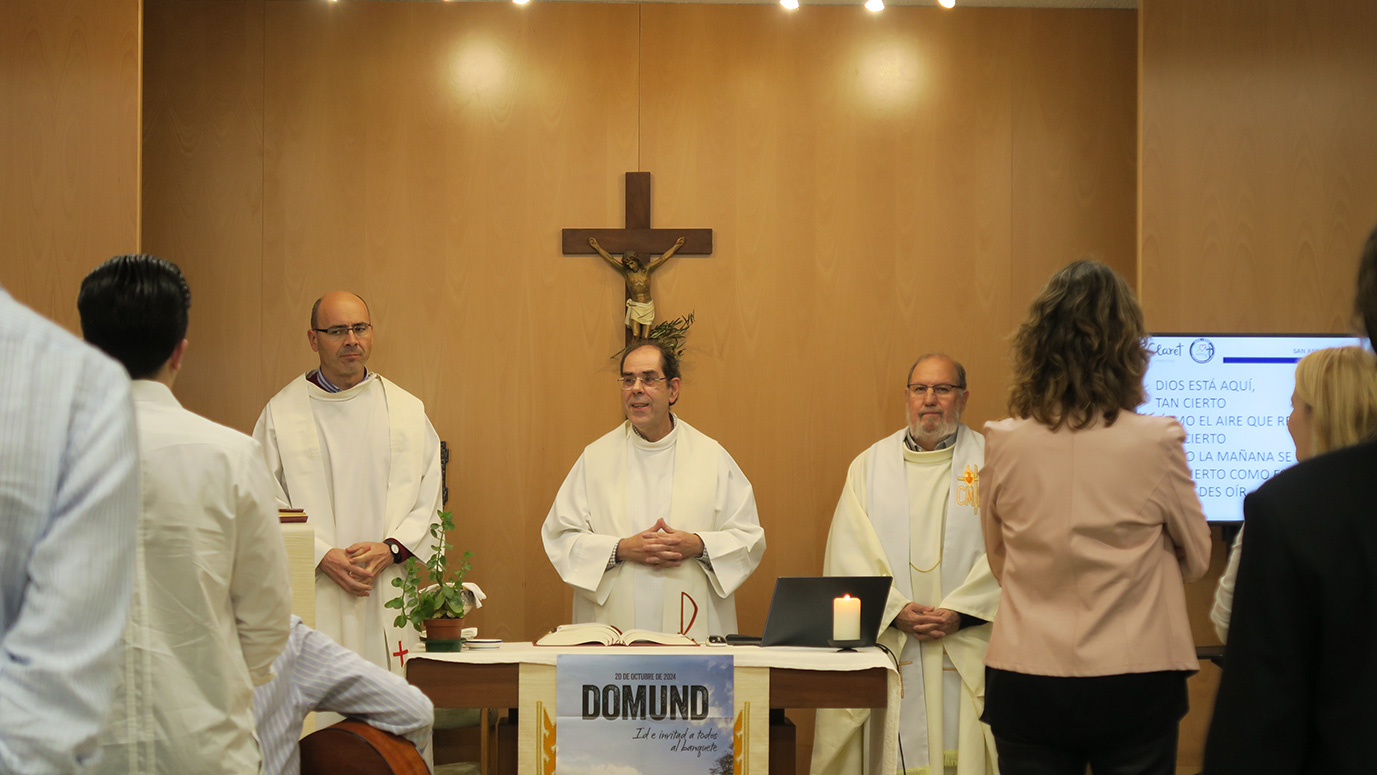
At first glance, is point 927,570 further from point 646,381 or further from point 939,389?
point 646,381

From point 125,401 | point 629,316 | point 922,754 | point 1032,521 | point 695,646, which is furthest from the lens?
point 629,316

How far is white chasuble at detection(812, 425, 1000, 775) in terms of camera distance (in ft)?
15.6

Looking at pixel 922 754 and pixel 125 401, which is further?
pixel 922 754

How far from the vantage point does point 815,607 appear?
385 cm

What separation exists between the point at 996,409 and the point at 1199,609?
1.25 meters

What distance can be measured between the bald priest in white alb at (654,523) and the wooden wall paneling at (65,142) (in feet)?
6.94

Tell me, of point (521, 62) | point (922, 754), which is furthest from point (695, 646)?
point (521, 62)

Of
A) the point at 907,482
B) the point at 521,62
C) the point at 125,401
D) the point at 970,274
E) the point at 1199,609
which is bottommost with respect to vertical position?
the point at 1199,609

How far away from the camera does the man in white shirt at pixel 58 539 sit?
3.93 feet

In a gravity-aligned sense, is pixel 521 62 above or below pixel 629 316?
above

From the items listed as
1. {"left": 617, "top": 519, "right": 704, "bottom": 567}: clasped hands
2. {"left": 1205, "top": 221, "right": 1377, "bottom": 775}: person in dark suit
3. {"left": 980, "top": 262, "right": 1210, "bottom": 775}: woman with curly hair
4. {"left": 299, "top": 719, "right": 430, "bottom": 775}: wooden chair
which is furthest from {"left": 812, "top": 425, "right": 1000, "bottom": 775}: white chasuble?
{"left": 1205, "top": 221, "right": 1377, "bottom": 775}: person in dark suit

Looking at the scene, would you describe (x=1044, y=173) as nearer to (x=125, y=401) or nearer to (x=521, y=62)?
(x=521, y=62)

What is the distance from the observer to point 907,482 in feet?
16.8

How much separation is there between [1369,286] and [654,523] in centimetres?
406
